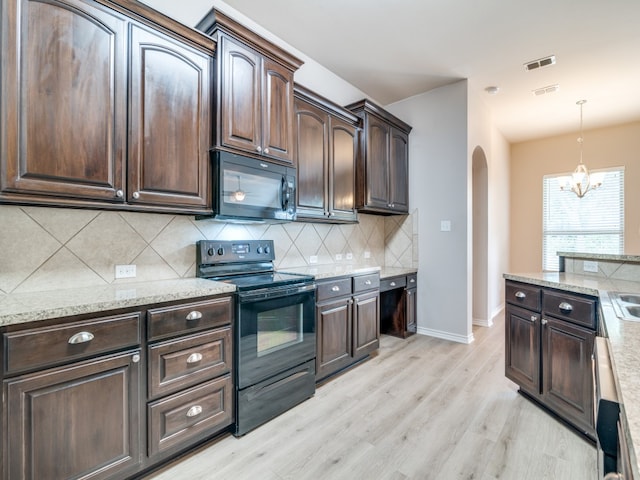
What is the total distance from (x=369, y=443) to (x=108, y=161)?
2.13 m

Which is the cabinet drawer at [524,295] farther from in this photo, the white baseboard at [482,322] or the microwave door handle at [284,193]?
the white baseboard at [482,322]

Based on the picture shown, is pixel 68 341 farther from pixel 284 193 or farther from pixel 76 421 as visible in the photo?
pixel 284 193

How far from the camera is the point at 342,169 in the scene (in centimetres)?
321

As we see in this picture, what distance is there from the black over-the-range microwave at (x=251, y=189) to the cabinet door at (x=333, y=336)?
2.73ft

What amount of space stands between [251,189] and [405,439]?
1877 millimetres

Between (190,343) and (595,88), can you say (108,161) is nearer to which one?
(190,343)

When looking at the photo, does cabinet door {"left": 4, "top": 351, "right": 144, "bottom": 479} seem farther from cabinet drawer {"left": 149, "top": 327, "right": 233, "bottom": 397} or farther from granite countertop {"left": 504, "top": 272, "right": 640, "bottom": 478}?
granite countertop {"left": 504, "top": 272, "right": 640, "bottom": 478}

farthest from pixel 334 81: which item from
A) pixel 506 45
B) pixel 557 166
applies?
pixel 557 166

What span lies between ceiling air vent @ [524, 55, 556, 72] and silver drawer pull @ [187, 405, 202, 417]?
13.8 ft

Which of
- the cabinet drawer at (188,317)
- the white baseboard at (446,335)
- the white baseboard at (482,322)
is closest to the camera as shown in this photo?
the cabinet drawer at (188,317)

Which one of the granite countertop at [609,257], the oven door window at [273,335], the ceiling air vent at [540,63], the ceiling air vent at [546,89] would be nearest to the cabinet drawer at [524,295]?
the granite countertop at [609,257]

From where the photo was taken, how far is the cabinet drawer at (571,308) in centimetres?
181

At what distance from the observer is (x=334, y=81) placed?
3.61 metres

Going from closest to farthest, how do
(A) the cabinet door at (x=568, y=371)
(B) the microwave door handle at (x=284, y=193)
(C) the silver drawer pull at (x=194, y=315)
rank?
1. (C) the silver drawer pull at (x=194, y=315)
2. (A) the cabinet door at (x=568, y=371)
3. (B) the microwave door handle at (x=284, y=193)
